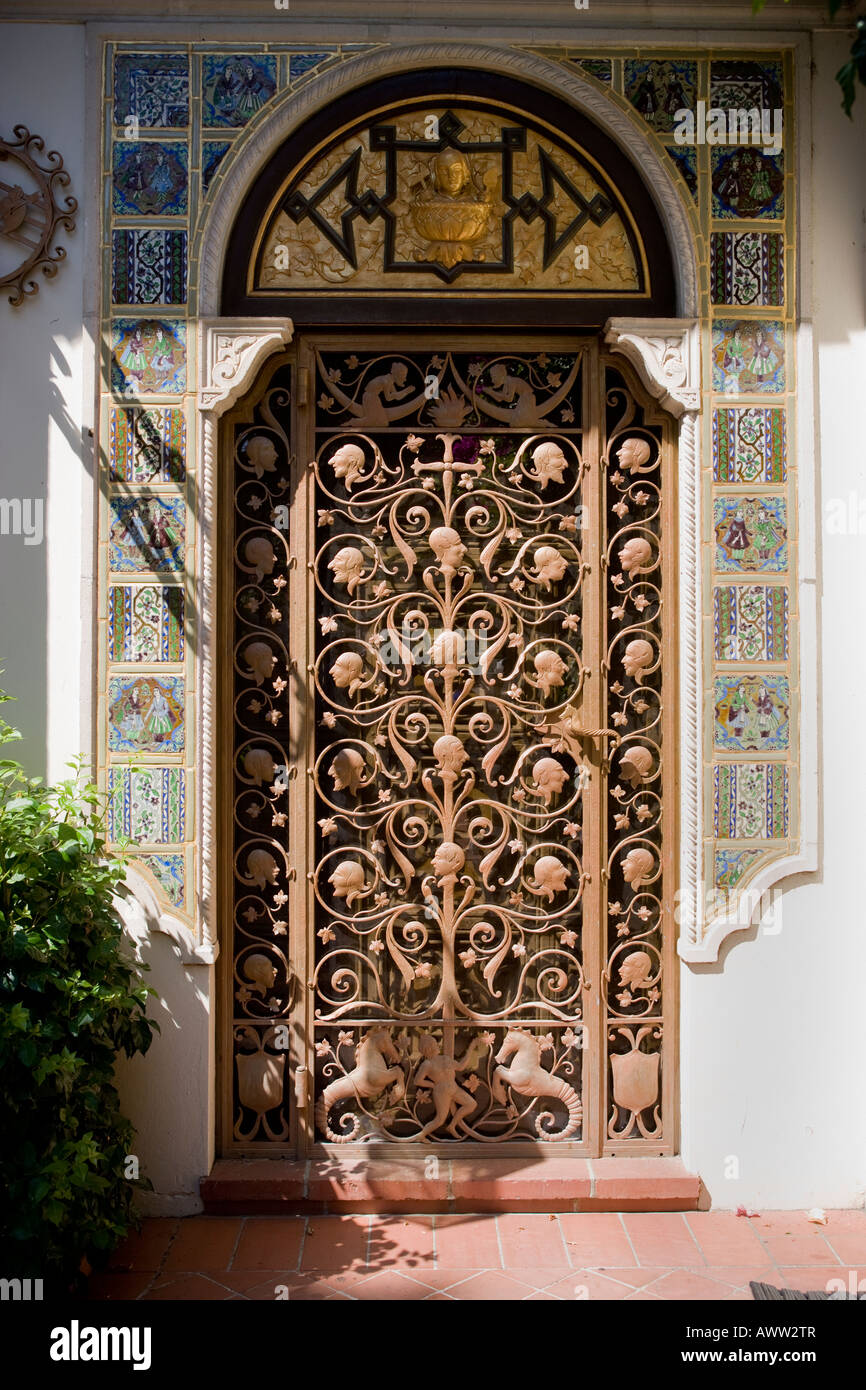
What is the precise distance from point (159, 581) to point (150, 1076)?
65.1 inches

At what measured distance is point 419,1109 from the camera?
4.18m

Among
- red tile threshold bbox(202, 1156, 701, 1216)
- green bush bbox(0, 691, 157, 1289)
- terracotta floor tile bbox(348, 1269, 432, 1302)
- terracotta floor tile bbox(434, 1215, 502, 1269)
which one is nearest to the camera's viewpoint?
green bush bbox(0, 691, 157, 1289)

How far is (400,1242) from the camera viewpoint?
384 cm

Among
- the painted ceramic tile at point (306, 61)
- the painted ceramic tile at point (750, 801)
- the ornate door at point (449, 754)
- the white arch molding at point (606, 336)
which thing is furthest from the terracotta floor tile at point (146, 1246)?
the painted ceramic tile at point (306, 61)

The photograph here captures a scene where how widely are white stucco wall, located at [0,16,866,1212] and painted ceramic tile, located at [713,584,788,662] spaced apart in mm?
157

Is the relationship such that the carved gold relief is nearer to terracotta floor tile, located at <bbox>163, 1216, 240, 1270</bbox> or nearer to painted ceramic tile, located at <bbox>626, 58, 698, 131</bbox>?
painted ceramic tile, located at <bbox>626, 58, 698, 131</bbox>

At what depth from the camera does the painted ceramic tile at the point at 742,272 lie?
162 inches

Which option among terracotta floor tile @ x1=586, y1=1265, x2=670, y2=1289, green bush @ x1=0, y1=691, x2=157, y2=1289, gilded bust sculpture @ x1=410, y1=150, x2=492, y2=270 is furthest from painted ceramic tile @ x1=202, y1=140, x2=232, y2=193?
terracotta floor tile @ x1=586, y1=1265, x2=670, y2=1289

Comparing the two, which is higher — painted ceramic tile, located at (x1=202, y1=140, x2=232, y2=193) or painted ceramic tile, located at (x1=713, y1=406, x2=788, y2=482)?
painted ceramic tile, located at (x1=202, y1=140, x2=232, y2=193)

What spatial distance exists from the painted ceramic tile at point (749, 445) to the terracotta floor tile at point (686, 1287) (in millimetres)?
2530

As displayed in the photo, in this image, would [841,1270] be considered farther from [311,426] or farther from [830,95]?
[830,95]

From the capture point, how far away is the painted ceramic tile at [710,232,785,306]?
412cm

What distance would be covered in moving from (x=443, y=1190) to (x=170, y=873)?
1.39m

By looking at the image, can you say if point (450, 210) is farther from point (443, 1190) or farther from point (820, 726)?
point (443, 1190)
